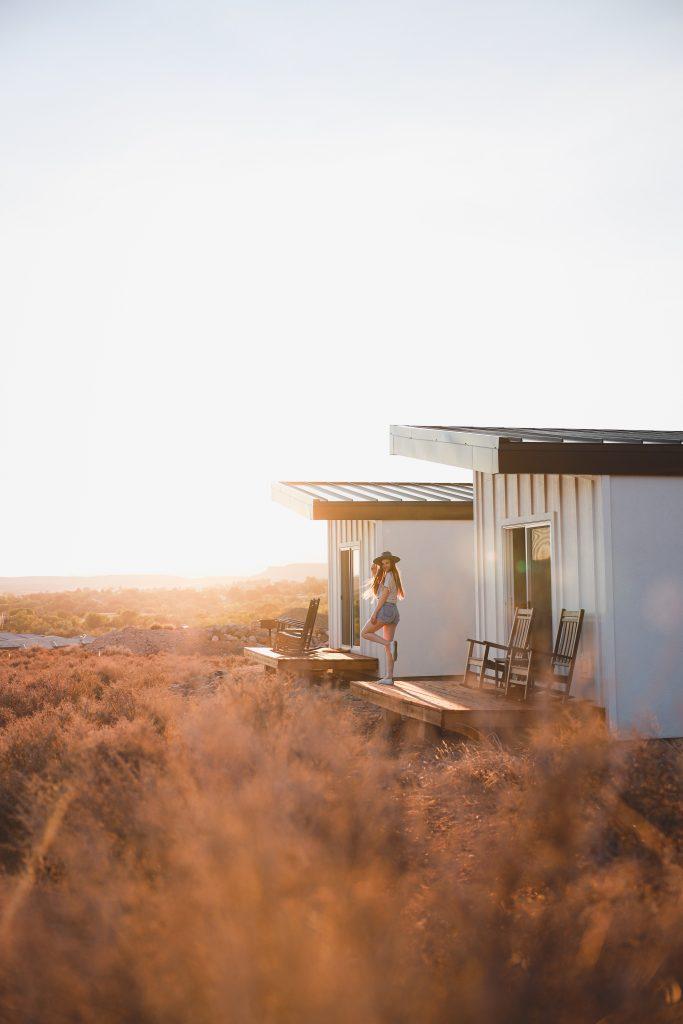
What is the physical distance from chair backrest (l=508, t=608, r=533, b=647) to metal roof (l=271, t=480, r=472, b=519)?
13.6ft

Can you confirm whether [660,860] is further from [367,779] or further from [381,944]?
[381,944]

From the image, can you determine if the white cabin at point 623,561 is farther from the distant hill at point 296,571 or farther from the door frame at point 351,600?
the distant hill at point 296,571

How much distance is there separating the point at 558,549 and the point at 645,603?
125 cm

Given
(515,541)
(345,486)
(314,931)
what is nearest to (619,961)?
(314,931)

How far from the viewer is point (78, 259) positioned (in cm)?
1532

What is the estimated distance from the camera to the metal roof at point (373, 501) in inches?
542

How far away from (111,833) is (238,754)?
0.72m

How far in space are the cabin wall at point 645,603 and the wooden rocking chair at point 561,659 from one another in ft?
1.52

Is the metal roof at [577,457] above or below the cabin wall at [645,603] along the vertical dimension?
above

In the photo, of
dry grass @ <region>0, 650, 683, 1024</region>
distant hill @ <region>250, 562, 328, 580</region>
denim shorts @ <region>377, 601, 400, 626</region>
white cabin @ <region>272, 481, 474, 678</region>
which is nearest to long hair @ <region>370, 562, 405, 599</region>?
denim shorts @ <region>377, 601, 400, 626</region>

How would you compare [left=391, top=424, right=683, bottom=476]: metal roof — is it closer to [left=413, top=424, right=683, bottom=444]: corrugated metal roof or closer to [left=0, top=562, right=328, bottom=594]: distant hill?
[left=413, top=424, right=683, bottom=444]: corrugated metal roof

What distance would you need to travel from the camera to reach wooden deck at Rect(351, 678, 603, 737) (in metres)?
8.35

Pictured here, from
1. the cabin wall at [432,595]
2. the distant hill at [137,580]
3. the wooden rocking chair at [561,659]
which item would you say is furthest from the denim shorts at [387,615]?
the distant hill at [137,580]

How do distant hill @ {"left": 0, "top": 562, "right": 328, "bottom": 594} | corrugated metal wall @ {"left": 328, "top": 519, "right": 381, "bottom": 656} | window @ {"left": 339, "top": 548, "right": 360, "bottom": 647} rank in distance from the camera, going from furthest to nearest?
distant hill @ {"left": 0, "top": 562, "right": 328, "bottom": 594}, window @ {"left": 339, "top": 548, "right": 360, "bottom": 647}, corrugated metal wall @ {"left": 328, "top": 519, "right": 381, "bottom": 656}
